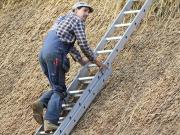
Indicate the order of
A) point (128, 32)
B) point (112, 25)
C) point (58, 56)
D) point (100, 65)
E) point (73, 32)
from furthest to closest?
point (112, 25) → point (128, 32) → point (100, 65) → point (73, 32) → point (58, 56)

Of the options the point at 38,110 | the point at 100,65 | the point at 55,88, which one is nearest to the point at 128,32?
the point at 100,65

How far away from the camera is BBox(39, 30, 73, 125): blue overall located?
23.2 feet

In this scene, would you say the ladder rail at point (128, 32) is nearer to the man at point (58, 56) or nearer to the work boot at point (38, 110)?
the man at point (58, 56)

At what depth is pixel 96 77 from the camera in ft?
24.3

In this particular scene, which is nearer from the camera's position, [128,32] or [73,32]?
[73,32]

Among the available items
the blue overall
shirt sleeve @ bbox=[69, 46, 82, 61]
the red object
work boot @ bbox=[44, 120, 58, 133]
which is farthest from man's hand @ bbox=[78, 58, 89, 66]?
work boot @ bbox=[44, 120, 58, 133]

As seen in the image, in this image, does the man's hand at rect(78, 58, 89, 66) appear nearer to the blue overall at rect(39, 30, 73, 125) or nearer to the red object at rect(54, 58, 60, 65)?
the blue overall at rect(39, 30, 73, 125)

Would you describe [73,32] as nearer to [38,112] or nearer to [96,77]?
[96,77]

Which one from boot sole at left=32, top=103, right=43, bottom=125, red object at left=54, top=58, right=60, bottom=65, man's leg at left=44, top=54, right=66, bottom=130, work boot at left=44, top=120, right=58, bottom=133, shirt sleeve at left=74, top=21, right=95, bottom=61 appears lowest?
work boot at left=44, top=120, right=58, bottom=133

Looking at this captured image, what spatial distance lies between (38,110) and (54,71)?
19.2 inches

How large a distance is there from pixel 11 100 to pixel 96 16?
157 centimetres

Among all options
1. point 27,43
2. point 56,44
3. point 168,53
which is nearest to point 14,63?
point 27,43

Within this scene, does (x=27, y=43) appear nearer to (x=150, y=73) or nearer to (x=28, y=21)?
(x=28, y=21)

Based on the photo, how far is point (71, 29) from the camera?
23.6 feet
